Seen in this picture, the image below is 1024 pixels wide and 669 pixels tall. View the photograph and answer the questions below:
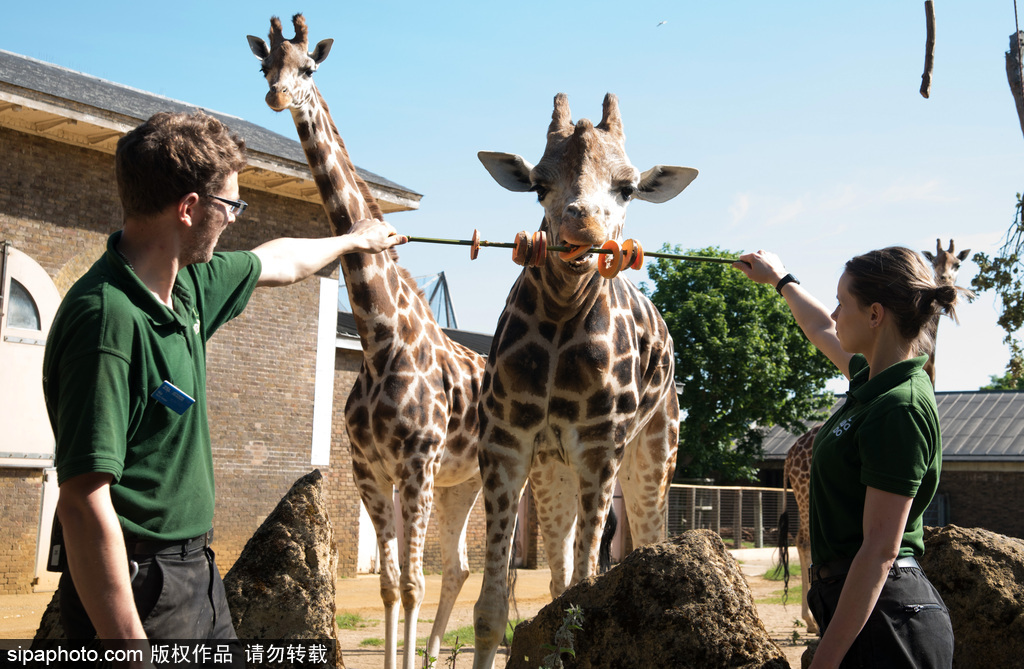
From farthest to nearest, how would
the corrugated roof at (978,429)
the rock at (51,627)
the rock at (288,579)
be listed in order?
the corrugated roof at (978,429) < the rock at (288,579) < the rock at (51,627)

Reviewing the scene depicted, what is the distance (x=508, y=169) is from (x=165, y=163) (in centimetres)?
286

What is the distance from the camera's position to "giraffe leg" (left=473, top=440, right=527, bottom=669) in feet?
14.1

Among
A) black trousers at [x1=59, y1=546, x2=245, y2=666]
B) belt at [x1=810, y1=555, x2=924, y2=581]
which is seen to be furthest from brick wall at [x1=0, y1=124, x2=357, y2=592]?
belt at [x1=810, y1=555, x2=924, y2=581]

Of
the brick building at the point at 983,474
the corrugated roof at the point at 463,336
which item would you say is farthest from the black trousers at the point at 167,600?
the brick building at the point at 983,474

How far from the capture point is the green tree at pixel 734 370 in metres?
32.0

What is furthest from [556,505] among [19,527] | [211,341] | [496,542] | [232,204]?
[211,341]

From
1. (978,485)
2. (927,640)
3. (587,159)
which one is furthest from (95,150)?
(978,485)

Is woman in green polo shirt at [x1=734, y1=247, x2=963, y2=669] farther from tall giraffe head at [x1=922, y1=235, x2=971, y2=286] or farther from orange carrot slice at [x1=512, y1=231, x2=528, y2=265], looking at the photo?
tall giraffe head at [x1=922, y1=235, x2=971, y2=286]

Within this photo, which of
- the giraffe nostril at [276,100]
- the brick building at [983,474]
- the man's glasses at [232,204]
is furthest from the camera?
the brick building at [983,474]

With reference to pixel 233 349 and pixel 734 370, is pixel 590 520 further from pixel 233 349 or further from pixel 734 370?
pixel 734 370

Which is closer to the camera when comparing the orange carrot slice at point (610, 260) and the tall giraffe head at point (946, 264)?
the orange carrot slice at point (610, 260)

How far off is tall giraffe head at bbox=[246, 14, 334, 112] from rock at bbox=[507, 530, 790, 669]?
12.7 ft

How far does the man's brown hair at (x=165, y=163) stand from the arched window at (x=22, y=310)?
440 inches

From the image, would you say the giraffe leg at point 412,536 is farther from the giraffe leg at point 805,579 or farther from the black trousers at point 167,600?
the giraffe leg at point 805,579
